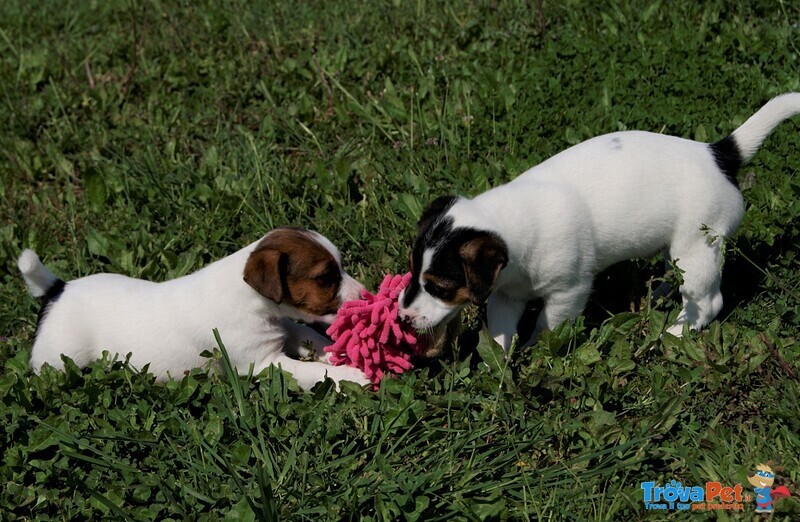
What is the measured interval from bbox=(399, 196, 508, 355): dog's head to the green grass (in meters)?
0.32

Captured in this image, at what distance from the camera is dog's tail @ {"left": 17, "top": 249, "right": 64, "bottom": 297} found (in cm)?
534

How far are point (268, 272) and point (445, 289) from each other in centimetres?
102

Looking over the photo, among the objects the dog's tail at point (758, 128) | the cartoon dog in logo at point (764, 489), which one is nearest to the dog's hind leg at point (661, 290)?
the dog's tail at point (758, 128)

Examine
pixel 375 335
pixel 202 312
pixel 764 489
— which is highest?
pixel 202 312

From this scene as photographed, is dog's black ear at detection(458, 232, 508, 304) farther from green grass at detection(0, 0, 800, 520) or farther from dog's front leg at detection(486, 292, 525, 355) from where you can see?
→ dog's front leg at detection(486, 292, 525, 355)

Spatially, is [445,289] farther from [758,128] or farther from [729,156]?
[758,128]

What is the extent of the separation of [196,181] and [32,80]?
2777 mm

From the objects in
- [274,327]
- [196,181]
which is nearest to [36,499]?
[274,327]

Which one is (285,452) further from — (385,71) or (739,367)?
(385,71)

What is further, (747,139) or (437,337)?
(747,139)

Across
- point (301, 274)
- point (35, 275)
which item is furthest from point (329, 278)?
point (35, 275)

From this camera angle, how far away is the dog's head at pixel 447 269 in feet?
15.4

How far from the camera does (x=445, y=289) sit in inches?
189

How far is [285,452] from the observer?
15.0 ft
